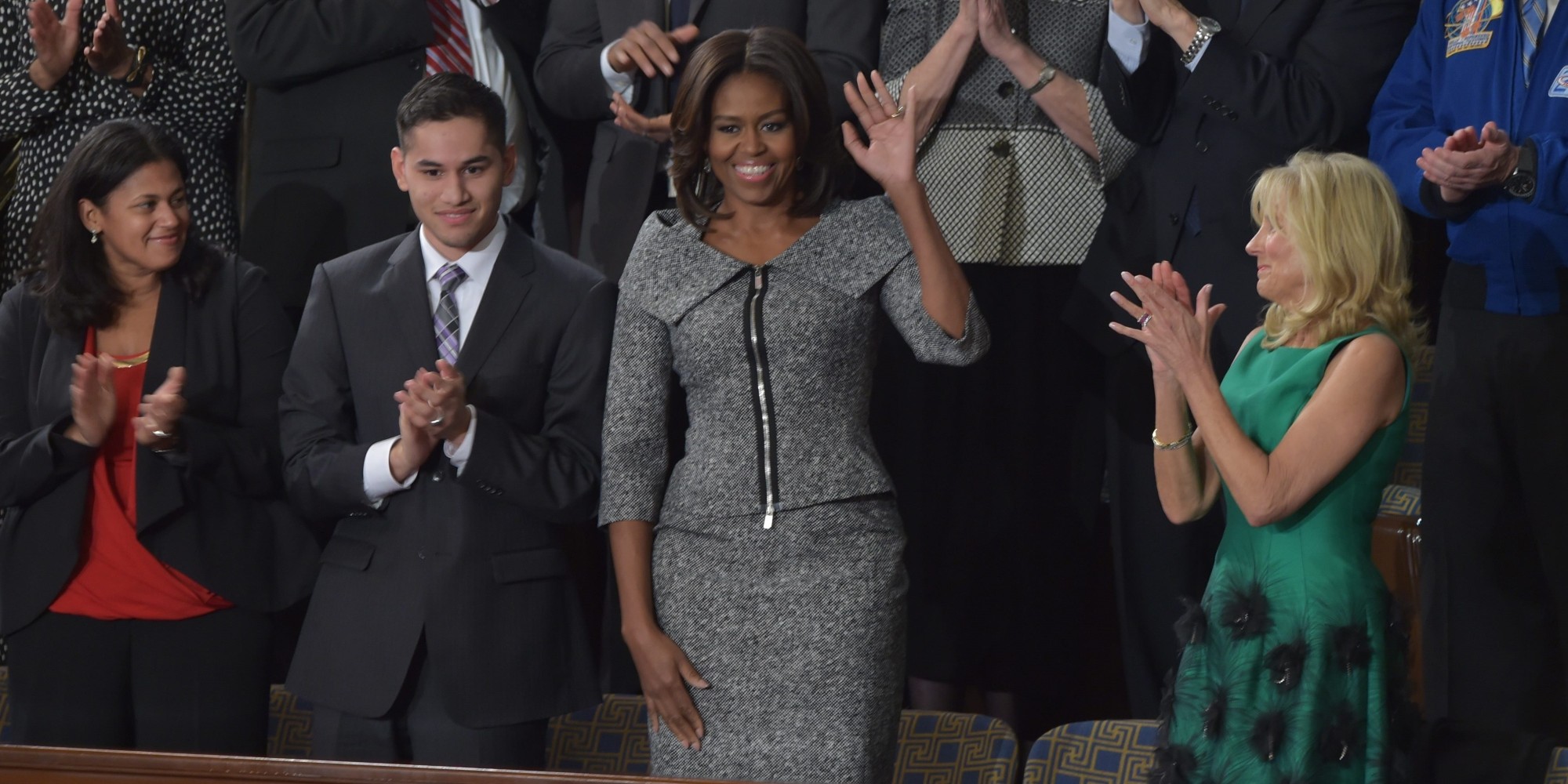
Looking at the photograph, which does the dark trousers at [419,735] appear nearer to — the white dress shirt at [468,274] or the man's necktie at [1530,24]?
the white dress shirt at [468,274]

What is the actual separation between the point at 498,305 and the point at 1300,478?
4.27 feet

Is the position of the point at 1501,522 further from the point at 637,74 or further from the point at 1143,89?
the point at 637,74

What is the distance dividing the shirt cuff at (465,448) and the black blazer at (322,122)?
3.61 feet

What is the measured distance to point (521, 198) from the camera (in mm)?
3838

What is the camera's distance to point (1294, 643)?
2.45 m

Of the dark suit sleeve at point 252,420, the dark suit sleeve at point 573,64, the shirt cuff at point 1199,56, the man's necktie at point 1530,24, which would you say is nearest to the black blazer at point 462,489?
the dark suit sleeve at point 252,420

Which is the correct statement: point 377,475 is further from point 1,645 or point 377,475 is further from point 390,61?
point 1,645

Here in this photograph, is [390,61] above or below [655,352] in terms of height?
above

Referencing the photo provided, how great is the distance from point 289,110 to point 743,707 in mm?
1895

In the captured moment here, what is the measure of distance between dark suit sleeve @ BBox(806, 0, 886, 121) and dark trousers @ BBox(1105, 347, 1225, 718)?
0.76 metres

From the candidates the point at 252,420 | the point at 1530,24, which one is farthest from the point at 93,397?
the point at 1530,24

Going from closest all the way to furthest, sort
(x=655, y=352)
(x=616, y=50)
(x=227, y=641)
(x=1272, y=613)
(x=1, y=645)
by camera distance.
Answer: (x=1272, y=613)
(x=655, y=352)
(x=227, y=641)
(x=616, y=50)
(x=1, y=645)

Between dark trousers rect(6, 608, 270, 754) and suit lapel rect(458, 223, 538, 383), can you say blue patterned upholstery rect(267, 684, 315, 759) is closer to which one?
dark trousers rect(6, 608, 270, 754)

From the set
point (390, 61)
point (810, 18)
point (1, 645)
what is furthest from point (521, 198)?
point (1, 645)
